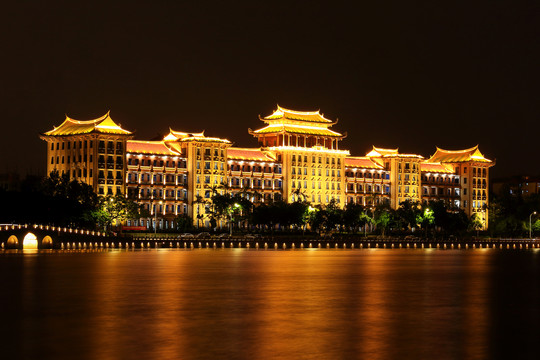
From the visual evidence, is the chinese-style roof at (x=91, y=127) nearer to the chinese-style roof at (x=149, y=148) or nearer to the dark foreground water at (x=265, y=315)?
the chinese-style roof at (x=149, y=148)

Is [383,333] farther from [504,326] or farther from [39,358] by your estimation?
[39,358]

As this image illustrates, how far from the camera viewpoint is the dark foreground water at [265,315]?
28297mm

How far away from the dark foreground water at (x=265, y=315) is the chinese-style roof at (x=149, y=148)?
109 meters

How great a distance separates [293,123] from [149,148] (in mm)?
33701

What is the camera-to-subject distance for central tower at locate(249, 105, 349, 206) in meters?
191

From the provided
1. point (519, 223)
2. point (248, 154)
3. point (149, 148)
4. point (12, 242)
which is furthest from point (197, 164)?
point (12, 242)

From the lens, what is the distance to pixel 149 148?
568ft

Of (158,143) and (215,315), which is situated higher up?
(158,143)

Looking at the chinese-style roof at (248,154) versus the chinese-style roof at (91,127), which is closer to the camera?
the chinese-style roof at (91,127)

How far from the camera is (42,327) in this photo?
33.2 meters

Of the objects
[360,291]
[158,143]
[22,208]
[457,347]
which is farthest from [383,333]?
[158,143]

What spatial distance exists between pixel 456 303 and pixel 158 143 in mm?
136911

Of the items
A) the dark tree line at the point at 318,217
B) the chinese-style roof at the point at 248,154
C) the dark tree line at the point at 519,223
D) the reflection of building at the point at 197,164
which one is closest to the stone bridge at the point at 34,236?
the dark tree line at the point at 318,217

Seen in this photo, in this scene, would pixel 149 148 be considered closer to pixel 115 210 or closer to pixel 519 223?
pixel 115 210
